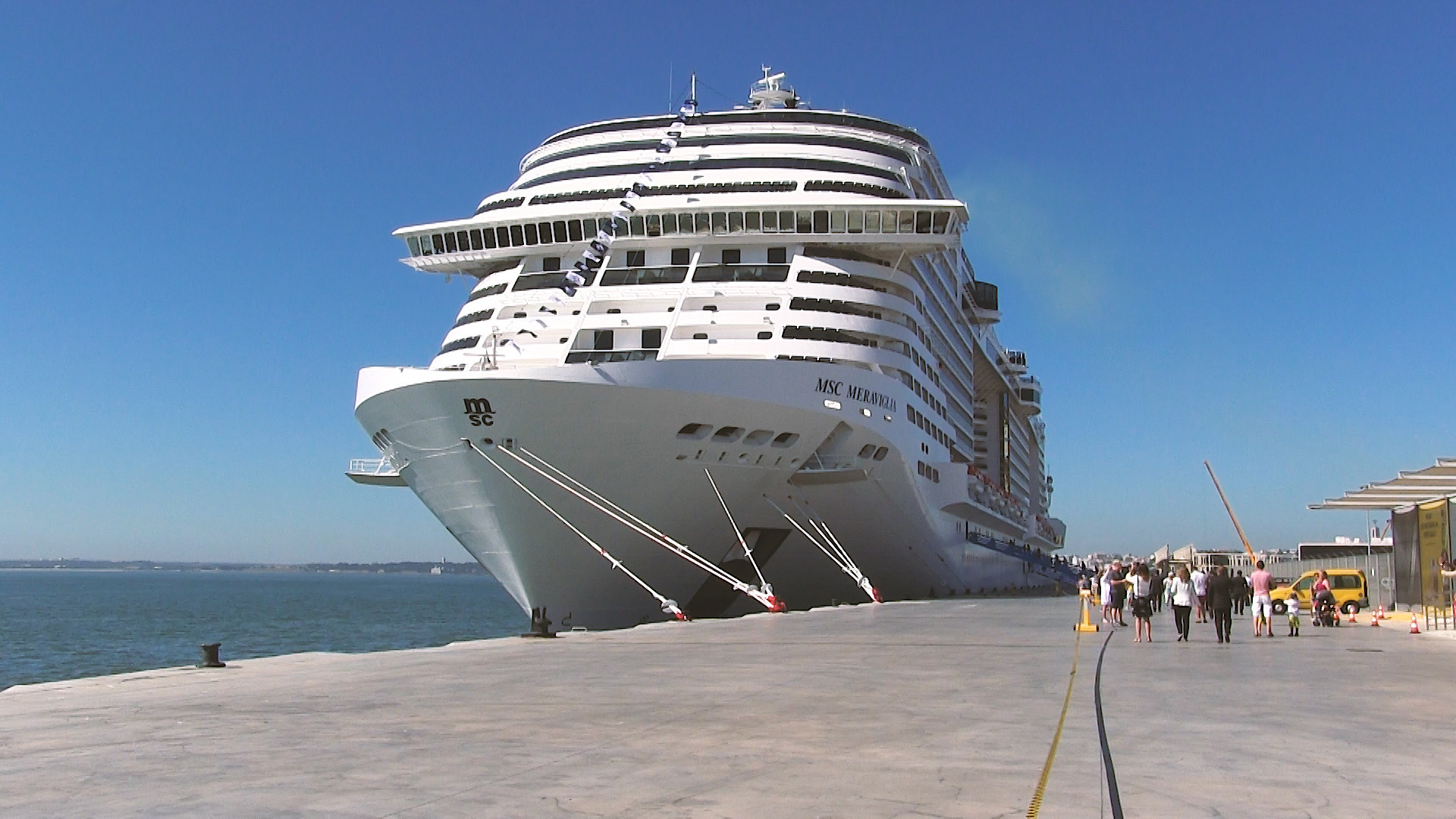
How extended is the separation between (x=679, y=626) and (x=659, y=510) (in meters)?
6.53

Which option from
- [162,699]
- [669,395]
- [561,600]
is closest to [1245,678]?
[162,699]

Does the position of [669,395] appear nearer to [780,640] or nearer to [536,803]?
[780,640]

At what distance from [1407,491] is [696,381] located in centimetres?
1304

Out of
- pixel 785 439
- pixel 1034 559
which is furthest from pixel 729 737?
pixel 1034 559

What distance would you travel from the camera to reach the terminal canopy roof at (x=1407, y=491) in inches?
716

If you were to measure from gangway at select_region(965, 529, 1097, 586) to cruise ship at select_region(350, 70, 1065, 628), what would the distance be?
111 inches

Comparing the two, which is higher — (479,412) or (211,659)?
(479,412)

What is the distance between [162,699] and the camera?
408 inches

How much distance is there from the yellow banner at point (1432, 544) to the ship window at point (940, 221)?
1511 centimetres

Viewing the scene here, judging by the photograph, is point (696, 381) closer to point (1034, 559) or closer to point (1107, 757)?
point (1107, 757)

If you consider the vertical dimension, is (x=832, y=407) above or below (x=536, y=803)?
above

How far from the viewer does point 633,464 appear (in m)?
25.8

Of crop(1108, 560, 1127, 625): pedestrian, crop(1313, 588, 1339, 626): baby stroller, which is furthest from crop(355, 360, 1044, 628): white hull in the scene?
crop(1313, 588, 1339, 626): baby stroller

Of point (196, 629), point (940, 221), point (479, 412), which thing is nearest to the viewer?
point (479, 412)
